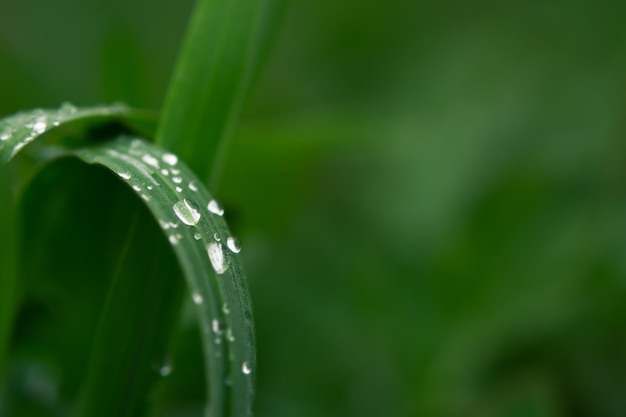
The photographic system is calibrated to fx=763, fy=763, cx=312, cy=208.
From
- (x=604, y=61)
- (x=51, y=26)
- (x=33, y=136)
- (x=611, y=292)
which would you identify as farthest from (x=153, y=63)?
(x=33, y=136)

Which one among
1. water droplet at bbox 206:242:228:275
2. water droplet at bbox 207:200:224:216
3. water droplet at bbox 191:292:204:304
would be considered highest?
water droplet at bbox 207:200:224:216

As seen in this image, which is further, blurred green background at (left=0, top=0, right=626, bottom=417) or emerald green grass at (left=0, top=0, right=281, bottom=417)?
blurred green background at (left=0, top=0, right=626, bottom=417)

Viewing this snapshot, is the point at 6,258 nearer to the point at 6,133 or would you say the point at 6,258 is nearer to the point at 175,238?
the point at 6,133

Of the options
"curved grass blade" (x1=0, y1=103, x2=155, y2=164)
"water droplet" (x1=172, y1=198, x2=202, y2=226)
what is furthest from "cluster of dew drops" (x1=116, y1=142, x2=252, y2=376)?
"curved grass blade" (x1=0, y1=103, x2=155, y2=164)

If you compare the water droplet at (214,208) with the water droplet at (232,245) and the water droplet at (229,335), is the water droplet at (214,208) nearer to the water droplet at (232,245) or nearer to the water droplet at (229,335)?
the water droplet at (232,245)

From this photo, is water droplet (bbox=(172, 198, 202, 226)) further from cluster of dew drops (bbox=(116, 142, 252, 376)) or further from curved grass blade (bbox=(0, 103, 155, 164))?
curved grass blade (bbox=(0, 103, 155, 164))

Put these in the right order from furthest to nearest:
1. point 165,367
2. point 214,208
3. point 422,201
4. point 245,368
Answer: point 422,201
point 165,367
point 214,208
point 245,368

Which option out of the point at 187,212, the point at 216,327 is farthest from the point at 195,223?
the point at 216,327
